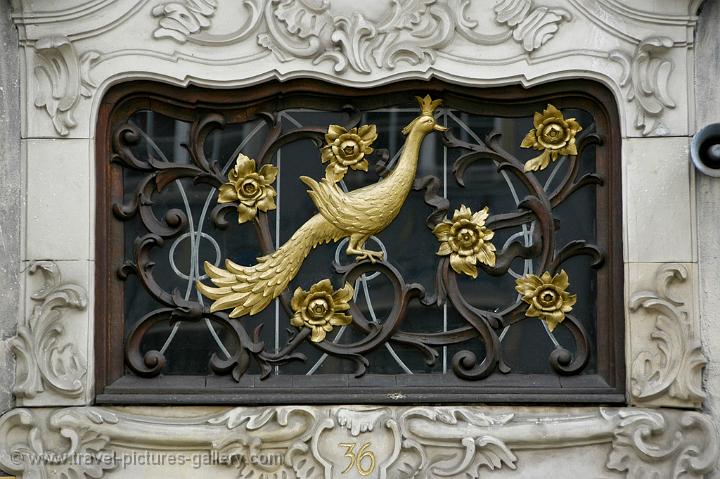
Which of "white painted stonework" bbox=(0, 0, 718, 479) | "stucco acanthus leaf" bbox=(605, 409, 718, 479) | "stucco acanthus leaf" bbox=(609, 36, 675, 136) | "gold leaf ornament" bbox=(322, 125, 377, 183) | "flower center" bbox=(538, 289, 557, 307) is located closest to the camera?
"stucco acanthus leaf" bbox=(605, 409, 718, 479)

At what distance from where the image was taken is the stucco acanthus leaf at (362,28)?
6914 millimetres

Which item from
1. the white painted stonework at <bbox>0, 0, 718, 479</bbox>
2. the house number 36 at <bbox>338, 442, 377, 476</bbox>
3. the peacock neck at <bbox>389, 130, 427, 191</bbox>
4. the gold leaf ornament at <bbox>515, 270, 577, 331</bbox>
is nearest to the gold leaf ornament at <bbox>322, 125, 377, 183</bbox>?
the peacock neck at <bbox>389, 130, 427, 191</bbox>

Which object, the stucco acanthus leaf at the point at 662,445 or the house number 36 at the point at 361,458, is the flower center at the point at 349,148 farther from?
the stucco acanthus leaf at the point at 662,445

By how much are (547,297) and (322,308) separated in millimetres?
1115

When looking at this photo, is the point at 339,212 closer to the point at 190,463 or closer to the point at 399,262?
the point at 399,262

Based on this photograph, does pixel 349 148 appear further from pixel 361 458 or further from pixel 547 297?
pixel 361 458

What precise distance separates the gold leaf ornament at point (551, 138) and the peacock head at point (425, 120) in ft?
1.51

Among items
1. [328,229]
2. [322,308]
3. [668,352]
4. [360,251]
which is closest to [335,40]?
[328,229]

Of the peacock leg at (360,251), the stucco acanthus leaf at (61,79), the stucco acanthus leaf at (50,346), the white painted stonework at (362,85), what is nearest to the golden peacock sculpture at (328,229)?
the peacock leg at (360,251)

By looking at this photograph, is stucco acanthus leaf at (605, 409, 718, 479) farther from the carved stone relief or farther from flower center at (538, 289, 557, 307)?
the carved stone relief

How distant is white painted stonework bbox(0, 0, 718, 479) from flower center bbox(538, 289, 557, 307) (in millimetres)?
382

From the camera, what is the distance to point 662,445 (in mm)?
6676

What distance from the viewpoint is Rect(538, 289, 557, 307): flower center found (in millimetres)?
6922

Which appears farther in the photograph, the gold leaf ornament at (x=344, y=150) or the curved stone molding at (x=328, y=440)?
the gold leaf ornament at (x=344, y=150)
